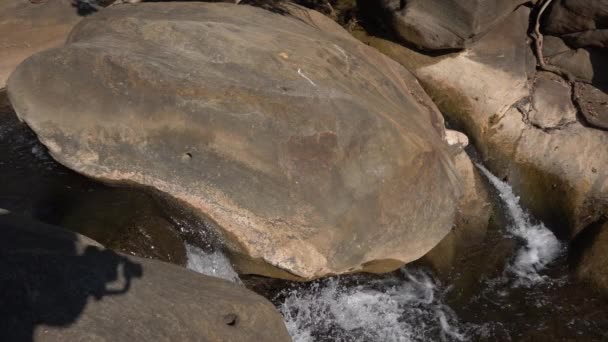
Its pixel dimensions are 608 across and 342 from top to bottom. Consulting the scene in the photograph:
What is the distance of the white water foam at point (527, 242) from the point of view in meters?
5.31

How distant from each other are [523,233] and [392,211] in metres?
2.12

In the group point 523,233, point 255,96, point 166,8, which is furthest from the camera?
point 523,233

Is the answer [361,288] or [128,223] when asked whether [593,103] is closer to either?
[361,288]

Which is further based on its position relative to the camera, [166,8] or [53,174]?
[166,8]

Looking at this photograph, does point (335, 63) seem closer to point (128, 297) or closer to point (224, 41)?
point (224, 41)

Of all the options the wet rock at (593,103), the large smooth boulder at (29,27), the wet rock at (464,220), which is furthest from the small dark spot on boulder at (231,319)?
the wet rock at (593,103)

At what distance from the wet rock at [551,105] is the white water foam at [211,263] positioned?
12.0 ft

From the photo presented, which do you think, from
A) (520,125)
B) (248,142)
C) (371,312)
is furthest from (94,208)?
(520,125)

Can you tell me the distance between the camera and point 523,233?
18.5 ft

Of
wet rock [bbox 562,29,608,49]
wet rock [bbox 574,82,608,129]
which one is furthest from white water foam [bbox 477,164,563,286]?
wet rock [bbox 562,29,608,49]

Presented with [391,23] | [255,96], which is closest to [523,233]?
[391,23]

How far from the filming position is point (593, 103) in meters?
6.09

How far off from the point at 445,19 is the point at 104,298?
4564 mm

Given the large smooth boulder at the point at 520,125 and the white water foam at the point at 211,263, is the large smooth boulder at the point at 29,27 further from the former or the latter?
the large smooth boulder at the point at 520,125
